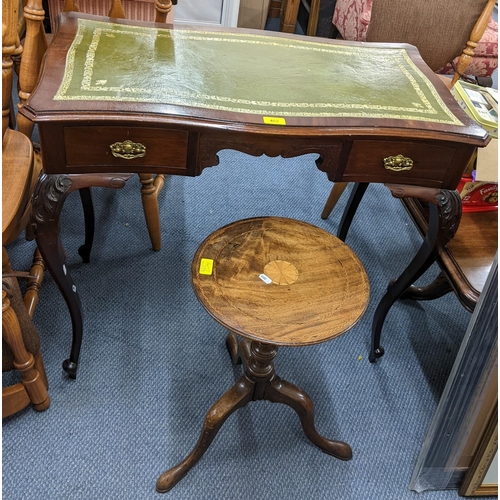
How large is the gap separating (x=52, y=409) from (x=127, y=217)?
809 mm

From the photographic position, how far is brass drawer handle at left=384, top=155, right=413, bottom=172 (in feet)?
3.94

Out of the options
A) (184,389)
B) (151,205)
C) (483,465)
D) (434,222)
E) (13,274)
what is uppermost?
(434,222)

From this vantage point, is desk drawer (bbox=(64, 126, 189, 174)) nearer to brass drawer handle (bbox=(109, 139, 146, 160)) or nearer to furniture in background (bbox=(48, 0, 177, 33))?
brass drawer handle (bbox=(109, 139, 146, 160))

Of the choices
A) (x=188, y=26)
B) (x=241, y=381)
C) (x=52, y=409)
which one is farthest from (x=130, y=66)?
(x=52, y=409)

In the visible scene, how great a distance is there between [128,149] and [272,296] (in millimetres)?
420

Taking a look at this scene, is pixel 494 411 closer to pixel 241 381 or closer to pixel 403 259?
pixel 241 381

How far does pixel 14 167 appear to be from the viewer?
47.8 inches

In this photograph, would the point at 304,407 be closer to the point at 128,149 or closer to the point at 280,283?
the point at 280,283

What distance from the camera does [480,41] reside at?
2.54 meters

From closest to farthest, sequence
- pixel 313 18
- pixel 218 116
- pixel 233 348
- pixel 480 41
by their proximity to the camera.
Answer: pixel 218 116 < pixel 233 348 < pixel 480 41 < pixel 313 18

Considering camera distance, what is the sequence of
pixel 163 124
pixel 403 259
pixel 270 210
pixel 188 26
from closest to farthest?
pixel 163 124, pixel 188 26, pixel 403 259, pixel 270 210

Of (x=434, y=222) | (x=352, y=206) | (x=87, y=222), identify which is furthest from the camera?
(x=352, y=206)

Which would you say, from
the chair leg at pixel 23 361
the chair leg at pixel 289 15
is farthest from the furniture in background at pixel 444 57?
the chair leg at pixel 289 15

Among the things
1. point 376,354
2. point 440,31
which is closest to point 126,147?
point 376,354
